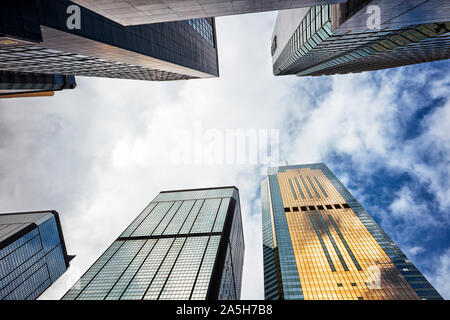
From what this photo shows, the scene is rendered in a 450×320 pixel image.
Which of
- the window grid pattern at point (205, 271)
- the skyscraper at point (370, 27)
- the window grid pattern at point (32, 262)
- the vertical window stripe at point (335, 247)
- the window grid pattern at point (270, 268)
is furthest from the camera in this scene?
A: the window grid pattern at point (32, 262)

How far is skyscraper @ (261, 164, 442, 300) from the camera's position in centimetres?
7769

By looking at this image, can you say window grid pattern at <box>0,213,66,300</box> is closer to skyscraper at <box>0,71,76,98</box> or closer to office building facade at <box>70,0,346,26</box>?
skyscraper at <box>0,71,76,98</box>

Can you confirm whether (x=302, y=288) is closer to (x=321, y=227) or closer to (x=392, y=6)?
(x=321, y=227)

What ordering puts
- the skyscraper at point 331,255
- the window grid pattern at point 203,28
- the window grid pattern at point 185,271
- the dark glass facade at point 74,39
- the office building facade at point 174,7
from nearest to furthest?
1. the office building facade at point 174,7
2. the dark glass facade at point 74,39
3. the window grid pattern at point 203,28
4. the window grid pattern at point 185,271
5. the skyscraper at point 331,255

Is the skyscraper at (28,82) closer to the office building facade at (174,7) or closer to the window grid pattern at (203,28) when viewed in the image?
the window grid pattern at (203,28)

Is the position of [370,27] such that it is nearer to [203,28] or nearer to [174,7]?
[174,7]

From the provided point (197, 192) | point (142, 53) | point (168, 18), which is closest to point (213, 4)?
point (168, 18)

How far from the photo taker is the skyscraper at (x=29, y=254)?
375 ft

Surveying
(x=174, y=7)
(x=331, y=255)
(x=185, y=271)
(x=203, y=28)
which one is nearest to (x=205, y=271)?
(x=185, y=271)

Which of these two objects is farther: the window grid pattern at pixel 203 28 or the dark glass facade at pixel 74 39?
the window grid pattern at pixel 203 28

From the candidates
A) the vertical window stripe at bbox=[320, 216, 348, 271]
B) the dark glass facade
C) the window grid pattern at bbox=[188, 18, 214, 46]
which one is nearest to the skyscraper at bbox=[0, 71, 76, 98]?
the dark glass facade

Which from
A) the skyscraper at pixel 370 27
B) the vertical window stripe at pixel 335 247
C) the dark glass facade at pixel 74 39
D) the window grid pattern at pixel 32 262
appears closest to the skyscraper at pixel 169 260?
the vertical window stripe at pixel 335 247

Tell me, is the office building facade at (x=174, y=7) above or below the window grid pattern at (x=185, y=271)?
above

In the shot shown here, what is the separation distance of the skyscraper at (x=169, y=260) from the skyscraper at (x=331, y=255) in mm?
Result: 25406
